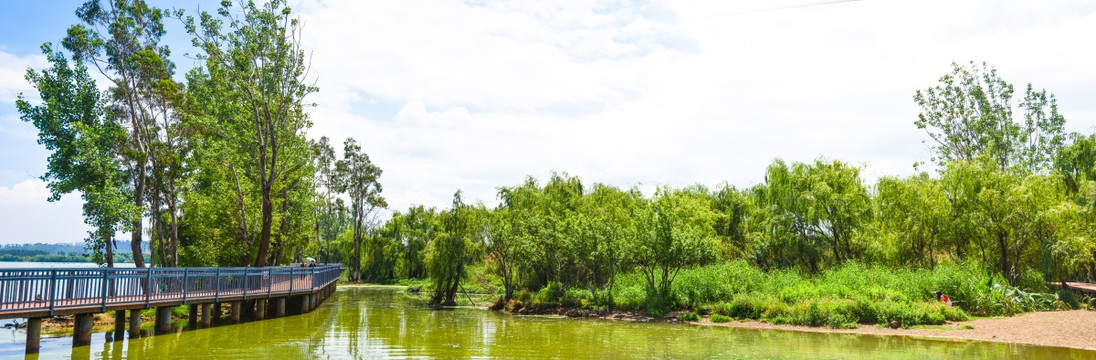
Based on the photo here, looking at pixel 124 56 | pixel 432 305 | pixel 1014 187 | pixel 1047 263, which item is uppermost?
pixel 124 56

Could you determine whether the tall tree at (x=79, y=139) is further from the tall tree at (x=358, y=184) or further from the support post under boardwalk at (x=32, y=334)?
the tall tree at (x=358, y=184)

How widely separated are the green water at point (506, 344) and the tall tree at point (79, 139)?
25.6ft

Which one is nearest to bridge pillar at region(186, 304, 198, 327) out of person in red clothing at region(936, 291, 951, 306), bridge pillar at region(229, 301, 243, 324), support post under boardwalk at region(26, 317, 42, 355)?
bridge pillar at region(229, 301, 243, 324)

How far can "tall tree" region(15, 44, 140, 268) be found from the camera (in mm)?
25766

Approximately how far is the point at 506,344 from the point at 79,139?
19913mm

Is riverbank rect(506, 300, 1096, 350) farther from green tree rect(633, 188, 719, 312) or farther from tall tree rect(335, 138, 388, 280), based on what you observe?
tall tree rect(335, 138, 388, 280)

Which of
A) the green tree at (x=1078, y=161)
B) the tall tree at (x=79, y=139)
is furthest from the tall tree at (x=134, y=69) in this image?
the green tree at (x=1078, y=161)

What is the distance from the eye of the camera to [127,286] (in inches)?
713

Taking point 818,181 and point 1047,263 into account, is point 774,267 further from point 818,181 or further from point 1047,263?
point 1047,263

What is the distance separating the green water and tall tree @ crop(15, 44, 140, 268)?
780cm

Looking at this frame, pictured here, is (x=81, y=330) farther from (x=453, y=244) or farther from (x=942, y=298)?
(x=942, y=298)

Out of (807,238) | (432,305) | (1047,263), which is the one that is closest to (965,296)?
(1047,263)

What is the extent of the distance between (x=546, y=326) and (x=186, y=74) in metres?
23.4

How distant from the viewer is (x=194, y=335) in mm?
20594
